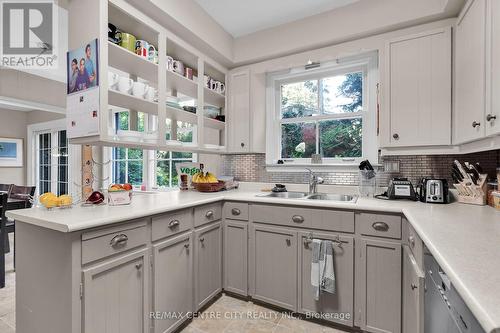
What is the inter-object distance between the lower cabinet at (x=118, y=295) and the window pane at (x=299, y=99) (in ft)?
6.88

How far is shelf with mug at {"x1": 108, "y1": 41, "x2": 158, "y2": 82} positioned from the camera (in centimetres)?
175

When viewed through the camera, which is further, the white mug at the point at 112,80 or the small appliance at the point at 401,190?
the small appliance at the point at 401,190

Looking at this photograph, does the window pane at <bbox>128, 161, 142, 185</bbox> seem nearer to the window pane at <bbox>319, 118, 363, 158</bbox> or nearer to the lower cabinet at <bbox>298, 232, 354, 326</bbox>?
the window pane at <bbox>319, 118, 363, 158</bbox>

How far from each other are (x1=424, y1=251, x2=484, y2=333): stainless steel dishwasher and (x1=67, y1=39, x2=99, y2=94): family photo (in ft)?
6.71

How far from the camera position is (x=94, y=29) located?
5.21 ft

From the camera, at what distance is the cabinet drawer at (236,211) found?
2100 mm

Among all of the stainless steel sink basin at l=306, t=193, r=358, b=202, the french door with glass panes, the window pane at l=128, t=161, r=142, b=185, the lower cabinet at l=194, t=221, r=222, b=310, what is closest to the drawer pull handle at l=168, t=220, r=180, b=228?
the lower cabinet at l=194, t=221, r=222, b=310

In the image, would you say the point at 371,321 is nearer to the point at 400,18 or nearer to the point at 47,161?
the point at 400,18

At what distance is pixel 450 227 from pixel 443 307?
0.39m

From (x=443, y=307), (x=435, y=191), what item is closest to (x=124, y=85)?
(x=443, y=307)

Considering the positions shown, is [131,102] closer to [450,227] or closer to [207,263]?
[207,263]

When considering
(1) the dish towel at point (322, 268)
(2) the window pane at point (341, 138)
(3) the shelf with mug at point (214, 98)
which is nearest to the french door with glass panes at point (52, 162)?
(3) the shelf with mug at point (214, 98)

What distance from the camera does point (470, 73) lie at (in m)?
1.58

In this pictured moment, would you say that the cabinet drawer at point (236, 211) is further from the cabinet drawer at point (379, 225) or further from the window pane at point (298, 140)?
the window pane at point (298, 140)
